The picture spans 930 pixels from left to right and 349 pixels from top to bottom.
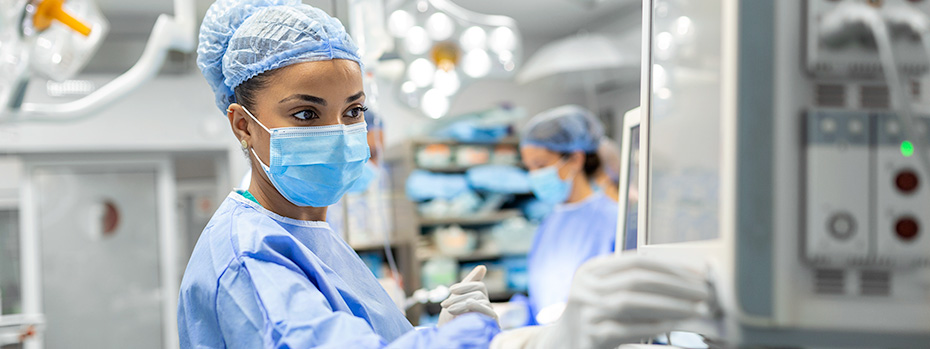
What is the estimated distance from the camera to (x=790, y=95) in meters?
0.62

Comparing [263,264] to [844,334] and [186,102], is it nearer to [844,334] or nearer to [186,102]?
[844,334]

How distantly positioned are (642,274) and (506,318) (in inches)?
67.9

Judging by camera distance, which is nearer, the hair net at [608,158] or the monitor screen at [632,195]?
the monitor screen at [632,195]

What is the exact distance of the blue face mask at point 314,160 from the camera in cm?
114

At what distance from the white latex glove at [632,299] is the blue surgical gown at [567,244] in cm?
215

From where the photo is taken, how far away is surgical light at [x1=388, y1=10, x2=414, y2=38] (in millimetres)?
2646

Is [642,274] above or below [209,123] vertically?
below

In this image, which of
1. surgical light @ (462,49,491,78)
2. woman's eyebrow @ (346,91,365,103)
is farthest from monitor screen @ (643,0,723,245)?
surgical light @ (462,49,491,78)

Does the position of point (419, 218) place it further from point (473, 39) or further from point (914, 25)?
point (914, 25)

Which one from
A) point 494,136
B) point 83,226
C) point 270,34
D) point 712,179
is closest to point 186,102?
point 83,226

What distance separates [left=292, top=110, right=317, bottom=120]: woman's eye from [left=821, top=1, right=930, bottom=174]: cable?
826mm

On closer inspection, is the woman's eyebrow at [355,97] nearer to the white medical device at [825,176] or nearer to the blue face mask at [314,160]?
the blue face mask at [314,160]

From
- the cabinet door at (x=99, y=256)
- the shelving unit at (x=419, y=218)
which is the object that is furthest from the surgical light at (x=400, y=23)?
the cabinet door at (x=99, y=256)

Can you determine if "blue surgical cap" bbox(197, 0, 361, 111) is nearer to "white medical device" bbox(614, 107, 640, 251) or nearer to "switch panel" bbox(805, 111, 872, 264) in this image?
"white medical device" bbox(614, 107, 640, 251)
